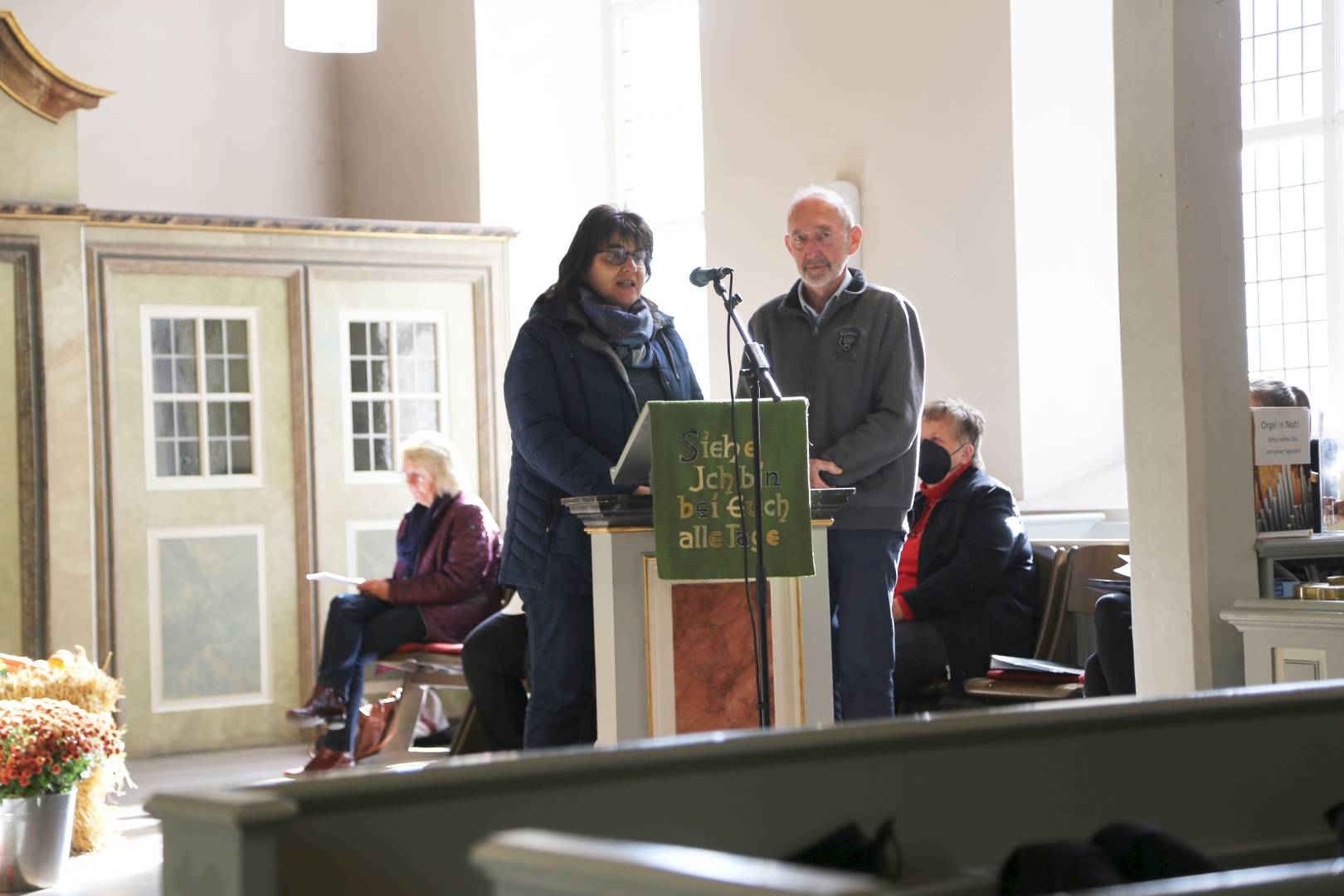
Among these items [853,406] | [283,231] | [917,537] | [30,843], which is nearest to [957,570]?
[917,537]

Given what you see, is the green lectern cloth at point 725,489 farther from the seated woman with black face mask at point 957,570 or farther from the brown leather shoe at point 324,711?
the brown leather shoe at point 324,711

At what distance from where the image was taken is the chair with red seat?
6273mm

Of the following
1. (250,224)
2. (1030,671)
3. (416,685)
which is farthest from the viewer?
(250,224)

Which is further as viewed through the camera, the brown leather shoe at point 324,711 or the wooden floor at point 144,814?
the brown leather shoe at point 324,711

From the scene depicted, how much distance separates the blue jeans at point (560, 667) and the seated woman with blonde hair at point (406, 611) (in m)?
2.69

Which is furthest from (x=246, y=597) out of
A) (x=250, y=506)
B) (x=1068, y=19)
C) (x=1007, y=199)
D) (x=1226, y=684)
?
(x=1226, y=684)

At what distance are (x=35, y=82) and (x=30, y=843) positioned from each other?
381 cm

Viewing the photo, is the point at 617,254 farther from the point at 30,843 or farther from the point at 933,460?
the point at 30,843

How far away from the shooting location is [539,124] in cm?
888

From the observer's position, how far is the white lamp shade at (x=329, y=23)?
23.0 feet

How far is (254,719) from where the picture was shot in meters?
7.60

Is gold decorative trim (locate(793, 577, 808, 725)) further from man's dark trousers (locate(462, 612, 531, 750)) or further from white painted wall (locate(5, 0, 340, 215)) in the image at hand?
white painted wall (locate(5, 0, 340, 215))

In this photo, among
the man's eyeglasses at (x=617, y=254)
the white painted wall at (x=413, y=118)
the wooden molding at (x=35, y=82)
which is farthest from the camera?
the white painted wall at (x=413, y=118)

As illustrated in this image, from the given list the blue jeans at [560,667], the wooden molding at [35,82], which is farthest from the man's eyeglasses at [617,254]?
the wooden molding at [35,82]
